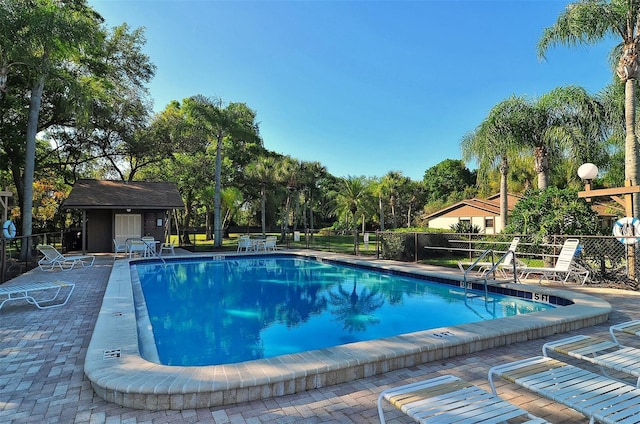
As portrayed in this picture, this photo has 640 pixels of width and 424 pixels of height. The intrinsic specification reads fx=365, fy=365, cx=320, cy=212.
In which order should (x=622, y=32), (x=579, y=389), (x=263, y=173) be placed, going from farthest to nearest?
(x=263, y=173) < (x=622, y=32) < (x=579, y=389)

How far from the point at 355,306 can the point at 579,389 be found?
20.6ft

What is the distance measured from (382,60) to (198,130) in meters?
11.6

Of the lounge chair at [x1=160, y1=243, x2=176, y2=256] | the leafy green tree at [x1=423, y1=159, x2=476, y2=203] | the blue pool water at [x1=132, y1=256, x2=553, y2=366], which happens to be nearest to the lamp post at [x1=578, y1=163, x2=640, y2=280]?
the blue pool water at [x1=132, y1=256, x2=553, y2=366]

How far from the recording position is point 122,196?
62.1 ft

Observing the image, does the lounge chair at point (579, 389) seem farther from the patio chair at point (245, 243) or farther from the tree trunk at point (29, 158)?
the tree trunk at point (29, 158)

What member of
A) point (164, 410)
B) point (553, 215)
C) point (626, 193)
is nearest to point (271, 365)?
point (164, 410)

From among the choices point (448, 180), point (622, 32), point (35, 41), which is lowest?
point (622, 32)

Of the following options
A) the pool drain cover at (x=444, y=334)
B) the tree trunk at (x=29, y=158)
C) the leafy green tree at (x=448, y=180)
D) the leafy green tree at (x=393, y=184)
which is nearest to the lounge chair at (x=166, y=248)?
the tree trunk at (x=29, y=158)

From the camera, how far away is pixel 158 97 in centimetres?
2538

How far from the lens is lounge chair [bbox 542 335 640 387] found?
9.66 ft

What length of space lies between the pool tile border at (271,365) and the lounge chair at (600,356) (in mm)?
1117

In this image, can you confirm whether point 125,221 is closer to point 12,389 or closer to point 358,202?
point 12,389

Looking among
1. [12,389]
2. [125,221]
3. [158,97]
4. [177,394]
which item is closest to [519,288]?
[177,394]

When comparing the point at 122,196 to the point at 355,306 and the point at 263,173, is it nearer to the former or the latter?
the point at 263,173
